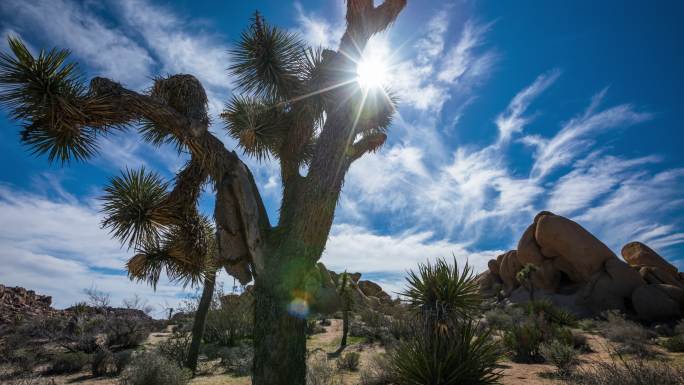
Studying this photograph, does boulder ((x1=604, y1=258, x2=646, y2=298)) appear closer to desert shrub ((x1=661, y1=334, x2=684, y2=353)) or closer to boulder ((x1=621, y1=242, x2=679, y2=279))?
boulder ((x1=621, y1=242, x2=679, y2=279))

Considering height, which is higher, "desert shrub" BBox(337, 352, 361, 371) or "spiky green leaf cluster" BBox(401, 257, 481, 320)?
"spiky green leaf cluster" BBox(401, 257, 481, 320)

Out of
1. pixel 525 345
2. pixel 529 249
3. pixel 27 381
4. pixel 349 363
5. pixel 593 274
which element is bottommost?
pixel 349 363

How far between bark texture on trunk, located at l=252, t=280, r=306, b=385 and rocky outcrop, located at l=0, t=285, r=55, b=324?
23.6m

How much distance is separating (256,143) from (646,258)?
101ft

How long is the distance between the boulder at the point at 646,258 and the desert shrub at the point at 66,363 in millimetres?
32801

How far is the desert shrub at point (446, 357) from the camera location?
545cm

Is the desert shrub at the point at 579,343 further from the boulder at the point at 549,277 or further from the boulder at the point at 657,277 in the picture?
the boulder at the point at 549,277

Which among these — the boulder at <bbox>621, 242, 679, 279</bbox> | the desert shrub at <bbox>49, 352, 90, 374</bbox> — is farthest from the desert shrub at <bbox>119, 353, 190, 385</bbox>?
the boulder at <bbox>621, 242, 679, 279</bbox>

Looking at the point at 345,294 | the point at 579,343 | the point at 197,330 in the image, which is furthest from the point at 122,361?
the point at 579,343

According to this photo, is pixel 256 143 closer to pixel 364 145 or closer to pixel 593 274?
pixel 364 145

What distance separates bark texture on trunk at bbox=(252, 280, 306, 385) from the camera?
17.1 feet

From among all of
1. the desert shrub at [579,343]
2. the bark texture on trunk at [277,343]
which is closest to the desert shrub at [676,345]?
the desert shrub at [579,343]

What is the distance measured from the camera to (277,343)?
17.4ft

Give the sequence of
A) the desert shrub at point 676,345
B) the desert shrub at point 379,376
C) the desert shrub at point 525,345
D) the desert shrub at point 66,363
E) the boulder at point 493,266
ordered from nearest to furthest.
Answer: the desert shrub at point 379,376
the desert shrub at point 66,363
the desert shrub at point 525,345
the desert shrub at point 676,345
the boulder at point 493,266
